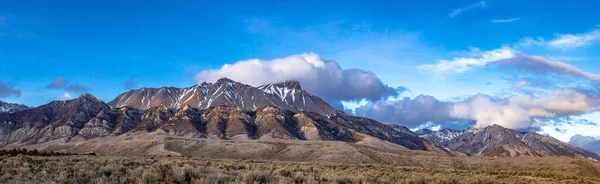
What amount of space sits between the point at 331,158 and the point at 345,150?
14866 millimetres

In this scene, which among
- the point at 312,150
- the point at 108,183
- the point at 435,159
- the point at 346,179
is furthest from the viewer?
the point at 312,150

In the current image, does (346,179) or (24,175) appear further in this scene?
(346,179)

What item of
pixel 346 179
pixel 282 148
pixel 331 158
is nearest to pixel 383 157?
pixel 331 158

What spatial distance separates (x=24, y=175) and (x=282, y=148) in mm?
148104

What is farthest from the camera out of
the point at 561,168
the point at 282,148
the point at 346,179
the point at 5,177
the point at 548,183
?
the point at 282,148

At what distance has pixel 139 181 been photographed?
606 inches

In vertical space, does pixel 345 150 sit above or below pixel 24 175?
above

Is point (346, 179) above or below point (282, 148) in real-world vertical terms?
below

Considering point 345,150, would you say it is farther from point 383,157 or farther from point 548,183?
point 548,183

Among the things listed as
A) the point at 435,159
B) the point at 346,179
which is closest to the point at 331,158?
the point at 435,159

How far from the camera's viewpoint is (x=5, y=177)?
16.6 metres

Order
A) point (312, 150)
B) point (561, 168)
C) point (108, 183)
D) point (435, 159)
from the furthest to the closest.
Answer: point (312, 150)
point (435, 159)
point (561, 168)
point (108, 183)

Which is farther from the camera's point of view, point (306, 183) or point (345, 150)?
point (345, 150)

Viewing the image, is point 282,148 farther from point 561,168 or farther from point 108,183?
point 108,183
